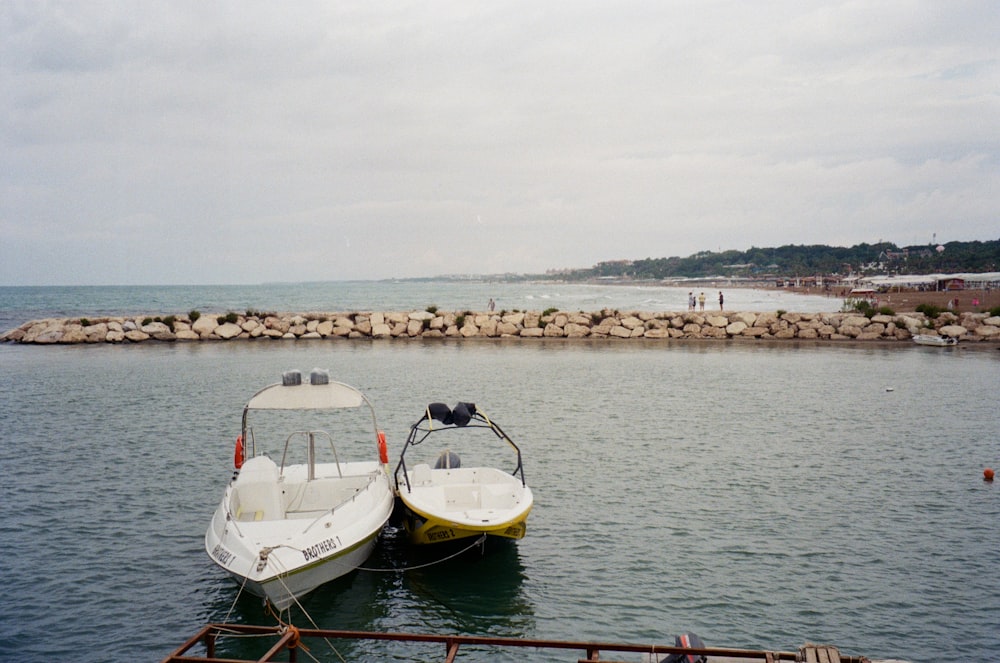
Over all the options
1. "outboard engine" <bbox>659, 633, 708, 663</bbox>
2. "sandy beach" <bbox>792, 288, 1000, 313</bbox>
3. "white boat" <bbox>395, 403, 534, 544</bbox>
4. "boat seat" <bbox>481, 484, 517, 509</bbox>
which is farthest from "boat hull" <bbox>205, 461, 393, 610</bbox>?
"sandy beach" <bbox>792, 288, 1000, 313</bbox>

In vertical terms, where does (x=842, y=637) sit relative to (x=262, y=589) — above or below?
below

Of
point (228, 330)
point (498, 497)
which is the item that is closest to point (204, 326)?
point (228, 330)

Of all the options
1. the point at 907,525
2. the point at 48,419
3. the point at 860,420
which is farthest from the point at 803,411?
the point at 48,419

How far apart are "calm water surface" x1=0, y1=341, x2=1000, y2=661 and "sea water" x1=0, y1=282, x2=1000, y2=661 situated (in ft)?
0.17

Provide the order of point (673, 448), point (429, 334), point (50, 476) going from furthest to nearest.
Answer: point (429, 334) → point (673, 448) → point (50, 476)

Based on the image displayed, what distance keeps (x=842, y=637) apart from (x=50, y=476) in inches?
647

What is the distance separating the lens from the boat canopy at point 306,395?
12.9 metres

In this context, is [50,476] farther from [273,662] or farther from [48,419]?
[273,662]

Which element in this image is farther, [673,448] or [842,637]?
[673,448]

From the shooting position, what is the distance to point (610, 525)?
1393 centimetres

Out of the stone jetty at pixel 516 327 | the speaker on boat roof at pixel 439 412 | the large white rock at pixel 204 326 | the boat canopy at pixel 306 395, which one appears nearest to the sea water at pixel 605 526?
the speaker on boat roof at pixel 439 412

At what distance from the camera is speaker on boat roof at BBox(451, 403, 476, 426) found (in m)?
14.5

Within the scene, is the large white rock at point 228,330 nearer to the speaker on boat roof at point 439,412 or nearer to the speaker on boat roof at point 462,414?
the speaker on boat roof at point 439,412

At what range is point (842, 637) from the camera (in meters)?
9.84
